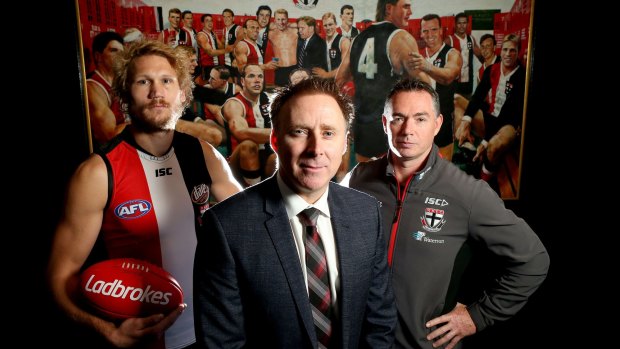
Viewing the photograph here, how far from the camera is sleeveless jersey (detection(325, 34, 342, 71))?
246 centimetres

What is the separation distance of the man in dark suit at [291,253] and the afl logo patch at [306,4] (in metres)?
1.53

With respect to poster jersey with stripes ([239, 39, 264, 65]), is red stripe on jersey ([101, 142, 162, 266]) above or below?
below

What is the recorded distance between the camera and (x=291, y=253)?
104 centimetres

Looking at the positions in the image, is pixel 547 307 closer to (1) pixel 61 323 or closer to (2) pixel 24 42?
(1) pixel 61 323

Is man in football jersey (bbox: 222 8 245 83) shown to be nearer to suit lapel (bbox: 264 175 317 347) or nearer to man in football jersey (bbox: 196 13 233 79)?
man in football jersey (bbox: 196 13 233 79)

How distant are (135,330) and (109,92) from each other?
64.0 inches

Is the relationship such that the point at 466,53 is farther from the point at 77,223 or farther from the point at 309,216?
the point at 77,223

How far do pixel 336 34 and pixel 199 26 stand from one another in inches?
35.5

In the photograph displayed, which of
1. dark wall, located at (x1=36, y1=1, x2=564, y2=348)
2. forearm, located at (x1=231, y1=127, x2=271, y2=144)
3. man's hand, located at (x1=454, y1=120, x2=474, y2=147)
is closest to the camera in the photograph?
dark wall, located at (x1=36, y1=1, x2=564, y2=348)

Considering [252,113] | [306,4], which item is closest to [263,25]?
[306,4]

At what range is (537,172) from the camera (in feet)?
8.84

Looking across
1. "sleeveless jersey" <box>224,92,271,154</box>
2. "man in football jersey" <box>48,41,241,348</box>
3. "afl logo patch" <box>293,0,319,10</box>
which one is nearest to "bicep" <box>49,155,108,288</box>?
"man in football jersey" <box>48,41,241,348</box>

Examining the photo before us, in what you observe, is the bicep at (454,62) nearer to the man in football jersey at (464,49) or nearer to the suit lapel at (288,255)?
the man in football jersey at (464,49)

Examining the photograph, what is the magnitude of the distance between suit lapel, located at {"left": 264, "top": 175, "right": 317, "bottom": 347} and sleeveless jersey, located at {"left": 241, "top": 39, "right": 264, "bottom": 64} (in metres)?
1.63
